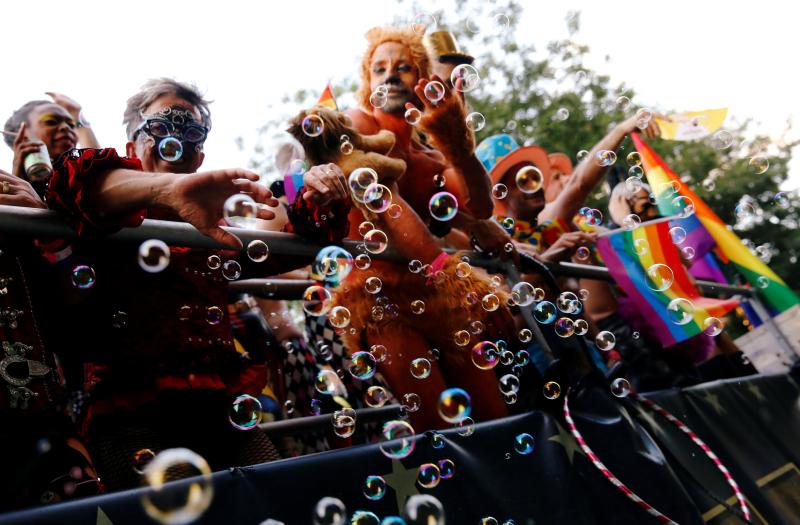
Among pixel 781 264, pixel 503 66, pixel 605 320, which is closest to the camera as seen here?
pixel 605 320

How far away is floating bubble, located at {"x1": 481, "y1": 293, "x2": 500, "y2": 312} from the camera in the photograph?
2525 millimetres

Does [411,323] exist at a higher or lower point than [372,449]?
higher

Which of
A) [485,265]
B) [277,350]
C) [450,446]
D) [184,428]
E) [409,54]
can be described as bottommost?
[450,446]

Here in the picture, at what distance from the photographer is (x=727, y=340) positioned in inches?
168

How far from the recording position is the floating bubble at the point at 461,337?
249 cm

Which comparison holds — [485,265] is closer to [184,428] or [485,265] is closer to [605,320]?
[184,428]

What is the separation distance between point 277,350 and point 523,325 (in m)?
1.25

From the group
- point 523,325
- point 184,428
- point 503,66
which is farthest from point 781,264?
point 184,428

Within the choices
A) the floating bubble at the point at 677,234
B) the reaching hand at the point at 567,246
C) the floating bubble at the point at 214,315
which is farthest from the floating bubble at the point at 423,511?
the floating bubble at the point at 677,234

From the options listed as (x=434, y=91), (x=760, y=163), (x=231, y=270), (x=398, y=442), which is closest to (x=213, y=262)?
(x=231, y=270)

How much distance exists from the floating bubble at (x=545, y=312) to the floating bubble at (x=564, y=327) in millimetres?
36

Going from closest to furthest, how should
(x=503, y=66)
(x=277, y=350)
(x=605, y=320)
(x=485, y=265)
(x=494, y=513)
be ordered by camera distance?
(x=494, y=513) → (x=485, y=265) → (x=277, y=350) → (x=605, y=320) → (x=503, y=66)

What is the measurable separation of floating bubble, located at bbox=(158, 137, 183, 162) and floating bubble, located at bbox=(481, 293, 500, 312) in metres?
1.21

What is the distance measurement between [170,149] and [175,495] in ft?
3.81
